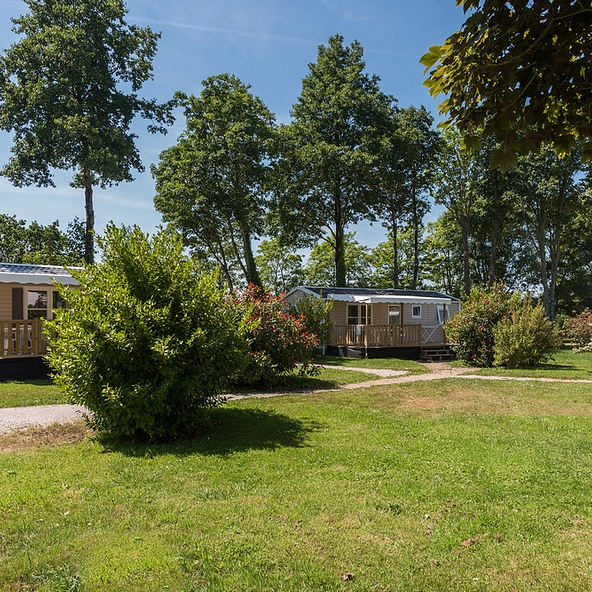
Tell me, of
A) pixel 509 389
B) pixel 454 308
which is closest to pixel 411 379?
pixel 509 389

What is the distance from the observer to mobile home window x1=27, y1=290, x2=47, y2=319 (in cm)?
1612

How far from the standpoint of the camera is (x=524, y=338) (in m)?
15.1

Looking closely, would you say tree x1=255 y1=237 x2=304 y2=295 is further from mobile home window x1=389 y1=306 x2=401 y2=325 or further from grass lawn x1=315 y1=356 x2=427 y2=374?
grass lawn x1=315 y1=356 x2=427 y2=374

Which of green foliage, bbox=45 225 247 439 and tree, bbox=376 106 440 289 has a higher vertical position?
tree, bbox=376 106 440 289

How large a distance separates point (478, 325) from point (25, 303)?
1506cm

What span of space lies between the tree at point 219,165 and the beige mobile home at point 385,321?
6.07m

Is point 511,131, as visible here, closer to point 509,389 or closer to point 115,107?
point 509,389

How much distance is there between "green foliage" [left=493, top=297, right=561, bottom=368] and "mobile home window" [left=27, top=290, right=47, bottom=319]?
15.1 m

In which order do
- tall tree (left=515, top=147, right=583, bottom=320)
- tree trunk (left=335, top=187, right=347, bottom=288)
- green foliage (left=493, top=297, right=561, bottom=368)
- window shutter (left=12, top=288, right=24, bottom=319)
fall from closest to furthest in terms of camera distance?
green foliage (left=493, top=297, right=561, bottom=368)
window shutter (left=12, top=288, right=24, bottom=319)
tree trunk (left=335, top=187, right=347, bottom=288)
tall tree (left=515, top=147, right=583, bottom=320)

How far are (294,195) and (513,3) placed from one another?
29.0 meters

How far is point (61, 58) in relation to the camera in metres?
24.9

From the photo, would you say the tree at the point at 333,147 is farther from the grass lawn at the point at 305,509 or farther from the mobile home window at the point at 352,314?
the grass lawn at the point at 305,509

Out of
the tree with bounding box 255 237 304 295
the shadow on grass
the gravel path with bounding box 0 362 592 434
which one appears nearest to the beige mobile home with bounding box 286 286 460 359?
the gravel path with bounding box 0 362 592 434

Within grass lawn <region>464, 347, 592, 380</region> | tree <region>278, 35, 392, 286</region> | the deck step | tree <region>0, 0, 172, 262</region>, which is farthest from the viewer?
tree <region>278, 35, 392, 286</region>
